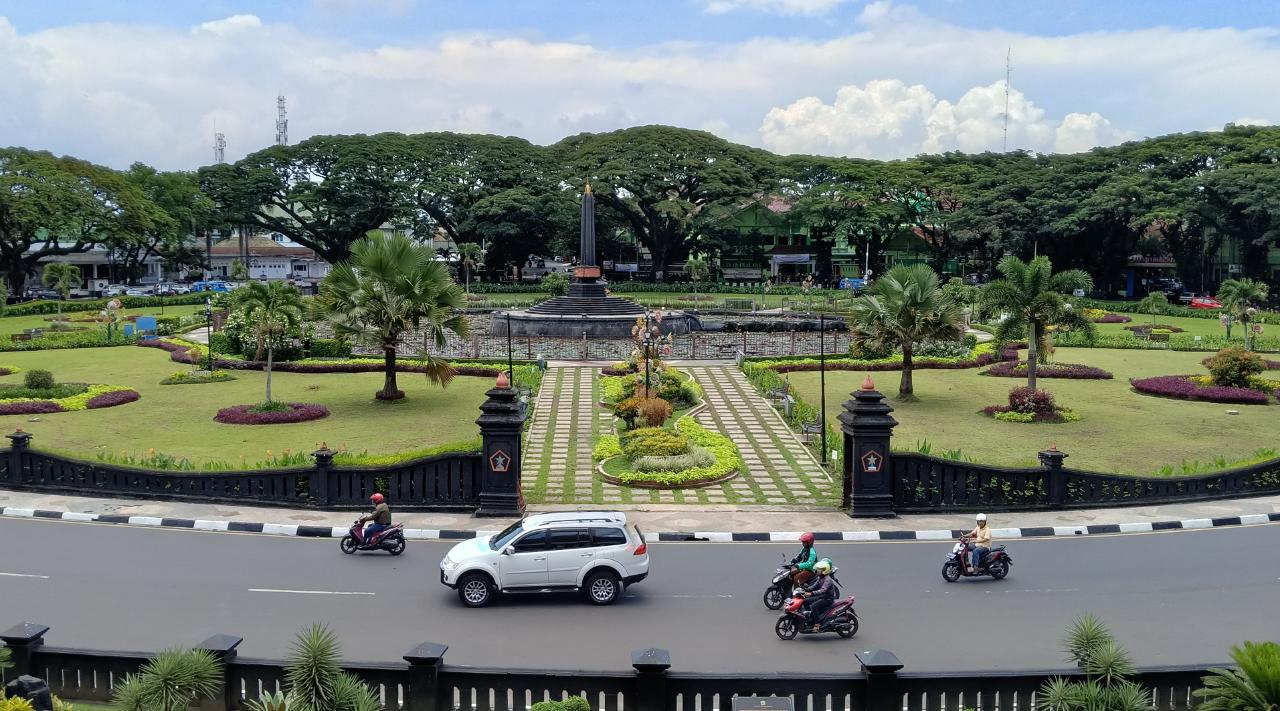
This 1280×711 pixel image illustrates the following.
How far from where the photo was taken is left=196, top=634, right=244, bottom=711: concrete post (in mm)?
9727

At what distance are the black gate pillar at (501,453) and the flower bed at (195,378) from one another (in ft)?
66.0

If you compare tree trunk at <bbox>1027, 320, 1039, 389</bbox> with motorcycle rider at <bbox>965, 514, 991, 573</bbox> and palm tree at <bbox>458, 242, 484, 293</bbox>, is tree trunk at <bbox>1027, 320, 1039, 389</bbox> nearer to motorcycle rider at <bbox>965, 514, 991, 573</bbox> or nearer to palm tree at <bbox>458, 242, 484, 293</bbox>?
A: motorcycle rider at <bbox>965, 514, 991, 573</bbox>

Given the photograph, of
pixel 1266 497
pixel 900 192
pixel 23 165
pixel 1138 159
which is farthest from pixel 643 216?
pixel 1266 497

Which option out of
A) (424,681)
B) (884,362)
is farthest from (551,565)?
(884,362)

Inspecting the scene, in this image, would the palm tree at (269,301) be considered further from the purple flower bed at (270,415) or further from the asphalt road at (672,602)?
the asphalt road at (672,602)

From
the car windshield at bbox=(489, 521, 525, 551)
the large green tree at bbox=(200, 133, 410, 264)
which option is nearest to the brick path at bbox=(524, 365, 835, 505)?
the car windshield at bbox=(489, 521, 525, 551)

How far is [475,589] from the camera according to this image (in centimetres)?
1395

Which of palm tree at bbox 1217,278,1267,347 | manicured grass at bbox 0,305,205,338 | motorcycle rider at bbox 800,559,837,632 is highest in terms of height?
palm tree at bbox 1217,278,1267,347

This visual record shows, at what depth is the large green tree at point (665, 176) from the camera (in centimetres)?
7738

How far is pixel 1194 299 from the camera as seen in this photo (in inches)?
2653

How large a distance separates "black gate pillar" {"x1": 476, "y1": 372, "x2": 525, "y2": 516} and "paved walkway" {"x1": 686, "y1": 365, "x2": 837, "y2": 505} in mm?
4545

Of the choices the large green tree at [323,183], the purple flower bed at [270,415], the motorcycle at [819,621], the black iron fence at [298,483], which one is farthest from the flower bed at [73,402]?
the large green tree at [323,183]

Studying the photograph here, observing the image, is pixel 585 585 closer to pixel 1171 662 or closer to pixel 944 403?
pixel 1171 662

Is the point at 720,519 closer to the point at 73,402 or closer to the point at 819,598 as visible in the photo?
the point at 819,598
